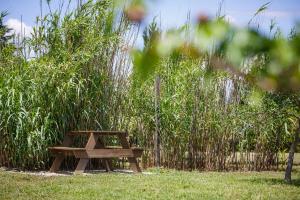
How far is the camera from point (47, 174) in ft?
24.3

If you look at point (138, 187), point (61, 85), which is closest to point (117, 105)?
point (61, 85)

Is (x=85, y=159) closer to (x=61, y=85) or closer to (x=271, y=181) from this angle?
(x=61, y=85)

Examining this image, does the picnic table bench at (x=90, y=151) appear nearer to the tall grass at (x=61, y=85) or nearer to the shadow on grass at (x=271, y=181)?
the tall grass at (x=61, y=85)

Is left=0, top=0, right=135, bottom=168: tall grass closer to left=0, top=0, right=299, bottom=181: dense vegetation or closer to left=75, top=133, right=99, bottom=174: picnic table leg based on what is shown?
left=0, top=0, right=299, bottom=181: dense vegetation

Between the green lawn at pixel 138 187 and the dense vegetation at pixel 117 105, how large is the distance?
1.07m

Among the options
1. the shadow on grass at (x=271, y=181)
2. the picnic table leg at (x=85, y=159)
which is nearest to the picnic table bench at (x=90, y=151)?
the picnic table leg at (x=85, y=159)

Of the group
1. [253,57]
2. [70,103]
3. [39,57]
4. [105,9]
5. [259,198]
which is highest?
[105,9]

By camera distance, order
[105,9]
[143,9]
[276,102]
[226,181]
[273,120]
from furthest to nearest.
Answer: [273,120] → [105,9] → [276,102] → [226,181] → [143,9]

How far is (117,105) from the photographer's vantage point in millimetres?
8648

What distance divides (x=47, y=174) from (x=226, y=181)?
255 centimetres

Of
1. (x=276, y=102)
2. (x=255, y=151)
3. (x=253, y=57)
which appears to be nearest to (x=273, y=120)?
(x=255, y=151)

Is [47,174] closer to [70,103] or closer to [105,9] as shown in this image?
[70,103]

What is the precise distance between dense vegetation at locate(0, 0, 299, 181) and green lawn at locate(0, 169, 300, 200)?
107cm

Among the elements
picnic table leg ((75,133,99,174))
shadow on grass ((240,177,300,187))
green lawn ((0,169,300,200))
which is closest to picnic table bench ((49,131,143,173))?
picnic table leg ((75,133,99,174))
